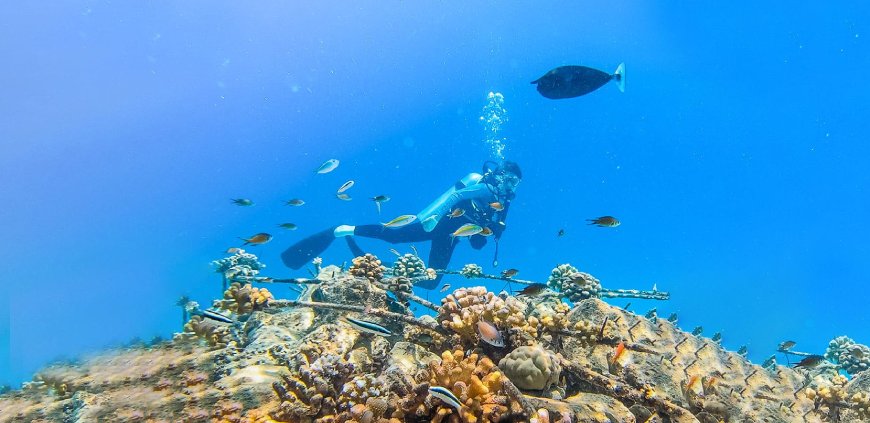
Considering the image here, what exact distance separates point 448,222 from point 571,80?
36.1ft

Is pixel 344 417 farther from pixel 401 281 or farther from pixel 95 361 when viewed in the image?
pixel 95 361

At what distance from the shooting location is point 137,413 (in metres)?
3.58

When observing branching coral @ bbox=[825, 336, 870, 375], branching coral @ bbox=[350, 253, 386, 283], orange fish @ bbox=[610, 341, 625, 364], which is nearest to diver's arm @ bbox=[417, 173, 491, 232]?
branching coral @ bbox=[350, 253, 386, 283]

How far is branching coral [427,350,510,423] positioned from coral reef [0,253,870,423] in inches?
0.4

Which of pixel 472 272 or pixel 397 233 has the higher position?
pixel 397 233

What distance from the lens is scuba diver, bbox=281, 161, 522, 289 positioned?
16.2 metres

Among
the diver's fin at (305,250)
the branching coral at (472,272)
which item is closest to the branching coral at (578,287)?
the branching coral at (472,272)

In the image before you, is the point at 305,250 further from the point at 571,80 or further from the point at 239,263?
the point at 571,80

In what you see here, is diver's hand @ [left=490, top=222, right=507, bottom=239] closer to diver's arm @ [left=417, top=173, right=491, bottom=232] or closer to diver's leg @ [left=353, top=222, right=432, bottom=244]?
diver's arm @ [left=417, top=173, right=491, bottom=232]

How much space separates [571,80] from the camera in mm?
7227

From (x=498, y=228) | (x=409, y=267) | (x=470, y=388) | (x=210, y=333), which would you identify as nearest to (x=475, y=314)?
(x=470, y=388)

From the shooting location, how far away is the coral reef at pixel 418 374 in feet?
10.6

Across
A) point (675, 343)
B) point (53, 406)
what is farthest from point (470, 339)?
point (53, 406)

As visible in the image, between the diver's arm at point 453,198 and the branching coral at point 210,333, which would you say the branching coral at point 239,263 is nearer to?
the branching coral at point 210,333
